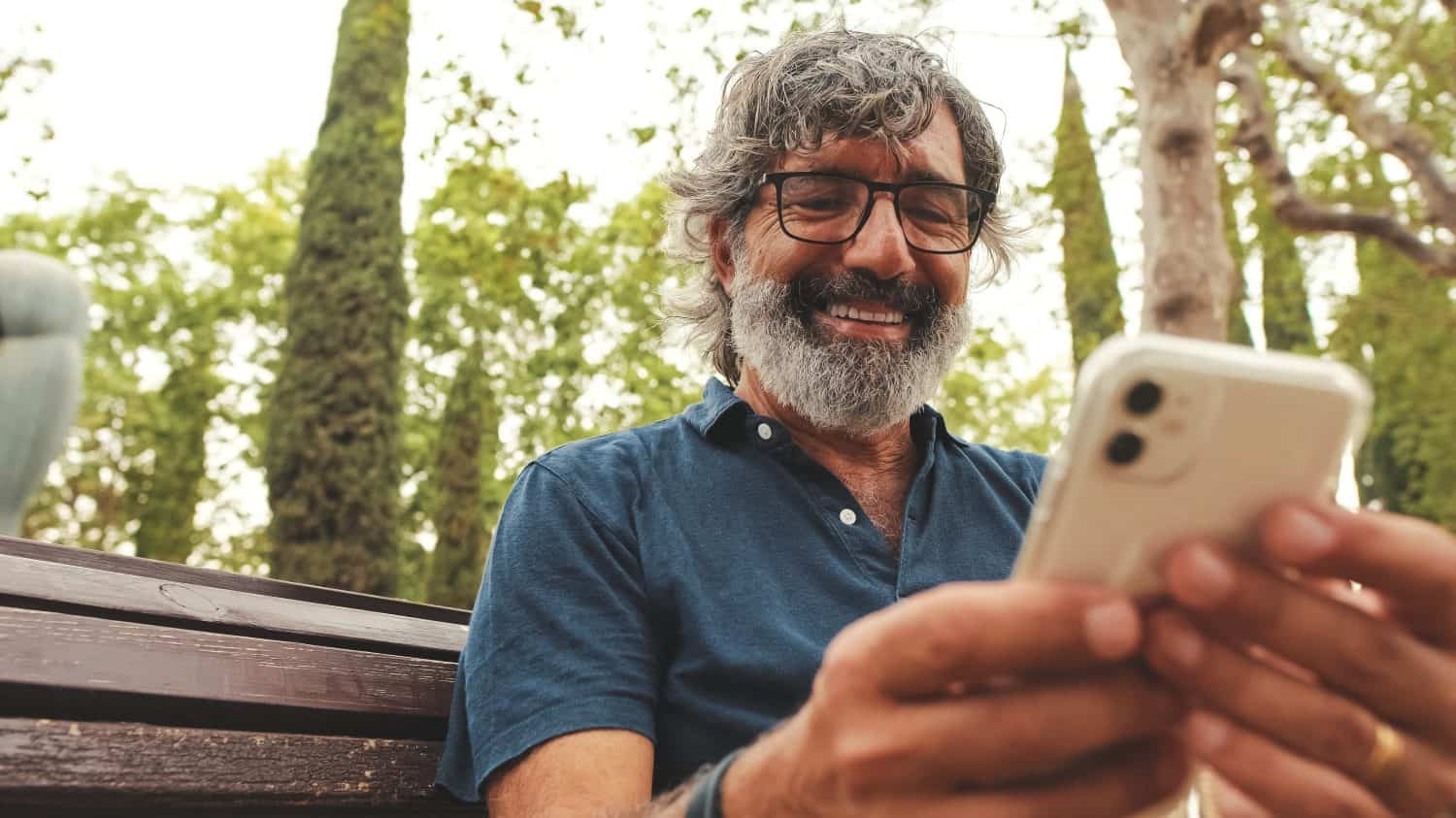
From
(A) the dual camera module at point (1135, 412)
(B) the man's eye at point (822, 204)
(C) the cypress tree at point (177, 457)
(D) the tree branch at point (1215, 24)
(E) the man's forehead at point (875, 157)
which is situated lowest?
(C) the cypress tree at point (177, 457)

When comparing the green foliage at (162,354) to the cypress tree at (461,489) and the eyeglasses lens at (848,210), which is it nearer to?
the cypress tree at (461,489)

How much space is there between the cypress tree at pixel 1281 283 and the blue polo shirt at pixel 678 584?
5476mm

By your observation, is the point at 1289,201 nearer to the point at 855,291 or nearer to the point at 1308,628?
the point at 855,291

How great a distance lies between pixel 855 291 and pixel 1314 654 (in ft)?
5.94

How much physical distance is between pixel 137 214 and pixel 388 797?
22.2 metres

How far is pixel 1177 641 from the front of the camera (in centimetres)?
78

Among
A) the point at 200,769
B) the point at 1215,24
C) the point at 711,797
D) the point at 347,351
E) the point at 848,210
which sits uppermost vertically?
the point at 1215,24

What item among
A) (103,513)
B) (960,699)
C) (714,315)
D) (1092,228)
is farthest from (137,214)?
(960,699)

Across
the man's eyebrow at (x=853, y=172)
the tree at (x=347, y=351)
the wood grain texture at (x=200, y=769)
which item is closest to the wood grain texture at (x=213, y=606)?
the wood grain texture at (x=200, y=769)

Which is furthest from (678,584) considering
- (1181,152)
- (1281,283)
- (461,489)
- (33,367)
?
(461,489)

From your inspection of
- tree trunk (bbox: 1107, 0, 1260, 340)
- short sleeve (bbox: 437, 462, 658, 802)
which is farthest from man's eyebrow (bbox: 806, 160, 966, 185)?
tree trunk (bbox: 1107, 0, 1260, 340)

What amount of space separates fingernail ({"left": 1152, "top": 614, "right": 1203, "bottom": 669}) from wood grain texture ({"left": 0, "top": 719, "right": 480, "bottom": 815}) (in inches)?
50.8

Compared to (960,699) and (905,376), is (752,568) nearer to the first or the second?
(905,376)

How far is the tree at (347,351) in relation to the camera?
1337 centimetres
